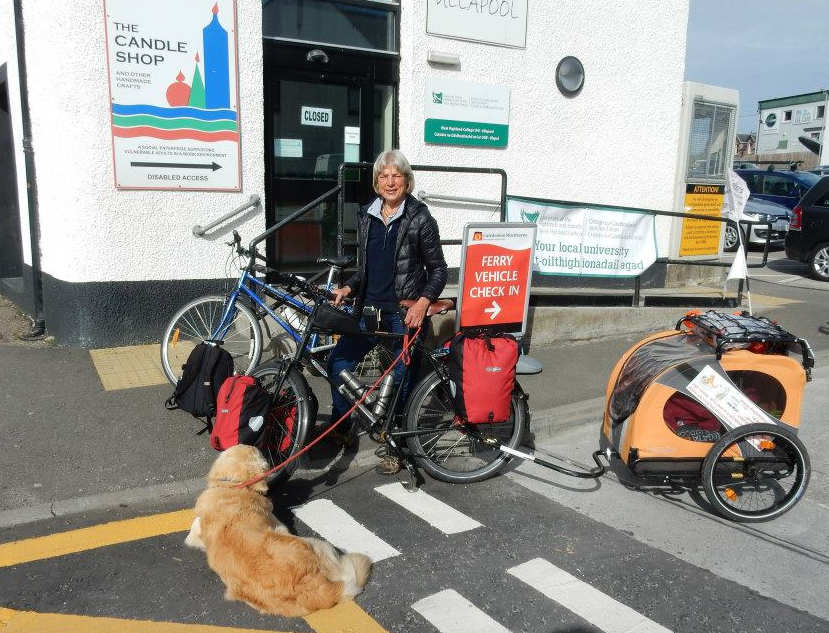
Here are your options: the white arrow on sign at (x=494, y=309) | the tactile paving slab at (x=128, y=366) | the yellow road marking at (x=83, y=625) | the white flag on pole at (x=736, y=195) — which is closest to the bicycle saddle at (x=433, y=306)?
the white arrow on sign at (x=494, y=309)

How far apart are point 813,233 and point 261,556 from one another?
13288 mm

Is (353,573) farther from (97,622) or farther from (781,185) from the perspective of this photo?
(781,185)

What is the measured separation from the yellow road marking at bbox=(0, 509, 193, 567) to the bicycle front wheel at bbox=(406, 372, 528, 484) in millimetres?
1371

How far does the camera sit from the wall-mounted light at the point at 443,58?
7930mm

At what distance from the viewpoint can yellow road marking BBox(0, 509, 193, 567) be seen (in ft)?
11.4

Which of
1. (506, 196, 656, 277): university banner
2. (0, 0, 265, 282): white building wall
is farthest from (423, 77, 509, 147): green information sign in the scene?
(0, 0, 265, 282): white building wall

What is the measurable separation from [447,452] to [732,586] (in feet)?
6.23

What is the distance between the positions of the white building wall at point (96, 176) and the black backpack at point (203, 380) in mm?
2890

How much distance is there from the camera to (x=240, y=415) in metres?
3.75

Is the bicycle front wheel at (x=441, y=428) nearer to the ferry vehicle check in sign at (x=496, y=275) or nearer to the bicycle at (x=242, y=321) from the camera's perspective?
the bicycle at (x=242, y=321)

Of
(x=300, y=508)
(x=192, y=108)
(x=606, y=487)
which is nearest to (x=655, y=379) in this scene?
(x=606, y=487)

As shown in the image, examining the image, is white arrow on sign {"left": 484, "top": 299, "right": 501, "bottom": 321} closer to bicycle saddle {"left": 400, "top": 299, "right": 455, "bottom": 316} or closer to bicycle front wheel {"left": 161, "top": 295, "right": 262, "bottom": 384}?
bicycle saddle {"left": 400, "top": 299, "right": 455, "bottom": 316}

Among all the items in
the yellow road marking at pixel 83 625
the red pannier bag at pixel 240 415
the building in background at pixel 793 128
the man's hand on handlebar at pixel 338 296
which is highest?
the building in background at pixel 793 128

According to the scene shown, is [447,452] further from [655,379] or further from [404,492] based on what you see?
[655,379]
